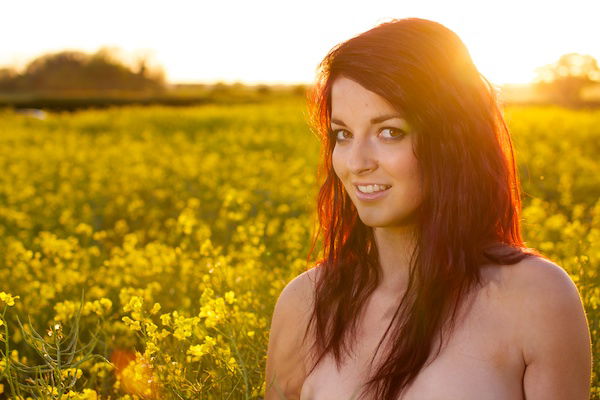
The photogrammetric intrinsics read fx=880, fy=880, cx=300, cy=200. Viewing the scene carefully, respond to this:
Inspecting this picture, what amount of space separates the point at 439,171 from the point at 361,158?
185mm

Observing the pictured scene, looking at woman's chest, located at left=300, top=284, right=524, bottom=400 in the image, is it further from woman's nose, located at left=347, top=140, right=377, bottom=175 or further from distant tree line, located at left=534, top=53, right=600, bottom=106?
distant tree line, located at left=534, top=53, right=600, bottom=106

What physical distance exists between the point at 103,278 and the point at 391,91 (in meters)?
2.92

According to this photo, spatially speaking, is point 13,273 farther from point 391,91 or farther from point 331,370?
point 391,91

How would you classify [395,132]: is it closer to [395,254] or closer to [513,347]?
[395,254]

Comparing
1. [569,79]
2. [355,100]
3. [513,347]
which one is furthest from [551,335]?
[569,79]

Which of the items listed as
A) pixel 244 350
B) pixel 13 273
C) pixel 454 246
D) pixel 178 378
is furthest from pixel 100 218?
pixel 454 246

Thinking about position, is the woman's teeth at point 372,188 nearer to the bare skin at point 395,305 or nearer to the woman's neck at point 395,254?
the bare skin at point 395,305

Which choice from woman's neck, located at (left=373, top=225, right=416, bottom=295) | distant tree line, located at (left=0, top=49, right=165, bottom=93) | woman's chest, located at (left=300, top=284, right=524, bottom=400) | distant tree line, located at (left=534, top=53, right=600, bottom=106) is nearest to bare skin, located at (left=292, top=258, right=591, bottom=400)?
woman's chest, located at (left=300, top=284, right=524, bottom=400)

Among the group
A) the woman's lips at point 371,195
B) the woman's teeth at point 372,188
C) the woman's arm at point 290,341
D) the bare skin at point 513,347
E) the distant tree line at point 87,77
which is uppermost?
the woman's teeth at point 372,188

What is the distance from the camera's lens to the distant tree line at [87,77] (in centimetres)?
4884

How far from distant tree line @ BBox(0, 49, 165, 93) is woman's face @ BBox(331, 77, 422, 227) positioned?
46.3 metres

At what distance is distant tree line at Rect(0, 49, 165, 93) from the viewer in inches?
1923

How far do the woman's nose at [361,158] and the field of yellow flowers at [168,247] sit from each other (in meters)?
0.51

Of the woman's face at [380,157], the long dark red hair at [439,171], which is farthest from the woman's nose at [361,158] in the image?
the long dark red hair at [439,171]
